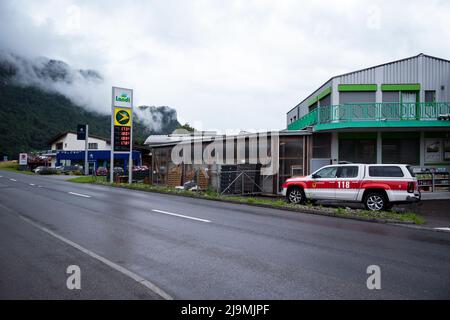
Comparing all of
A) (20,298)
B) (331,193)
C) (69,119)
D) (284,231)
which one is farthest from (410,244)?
(69,119)

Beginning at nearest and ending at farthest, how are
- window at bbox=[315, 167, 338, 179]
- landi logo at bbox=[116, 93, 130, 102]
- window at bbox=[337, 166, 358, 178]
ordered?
1. window at bbox=[337, 166, 358, 178]
2. window at bbox=[315, 167, 338, 179]
3. landi logo at bbox=[116, 93, 130, 102]

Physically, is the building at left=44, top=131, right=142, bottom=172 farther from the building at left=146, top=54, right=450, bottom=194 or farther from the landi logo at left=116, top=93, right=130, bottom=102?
the building at left=146, top=54, right=450, bottom=194

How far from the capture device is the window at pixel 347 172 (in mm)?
13068

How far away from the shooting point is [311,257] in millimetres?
6109

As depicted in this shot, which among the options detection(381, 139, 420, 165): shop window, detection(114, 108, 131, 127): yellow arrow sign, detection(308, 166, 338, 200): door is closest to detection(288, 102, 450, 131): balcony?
detection(381, 139, 420, 165): shop window

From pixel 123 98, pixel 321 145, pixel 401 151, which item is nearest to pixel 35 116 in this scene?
pixel 123 98

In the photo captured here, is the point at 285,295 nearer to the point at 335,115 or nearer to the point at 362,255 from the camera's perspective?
the point at 362,255

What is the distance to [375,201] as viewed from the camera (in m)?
12.6

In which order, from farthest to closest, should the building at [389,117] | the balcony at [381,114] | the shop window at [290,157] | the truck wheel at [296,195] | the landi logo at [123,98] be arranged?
the landi logo at [123,98] → the shop window at [290,157] → the building at [389,117] → the balcony at [381,114] → the truck wheel at [296,195]

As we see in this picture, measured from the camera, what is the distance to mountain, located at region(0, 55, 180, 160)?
9350 centimetres

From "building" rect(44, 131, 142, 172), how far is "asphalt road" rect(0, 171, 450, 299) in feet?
166

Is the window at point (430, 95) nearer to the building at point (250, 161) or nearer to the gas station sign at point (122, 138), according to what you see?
the building at point (250, 161)

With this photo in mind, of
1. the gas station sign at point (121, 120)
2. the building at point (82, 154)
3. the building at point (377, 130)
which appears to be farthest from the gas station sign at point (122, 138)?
the building at point (82, 154)

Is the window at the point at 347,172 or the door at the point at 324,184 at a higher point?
the window at the point at 347,172
